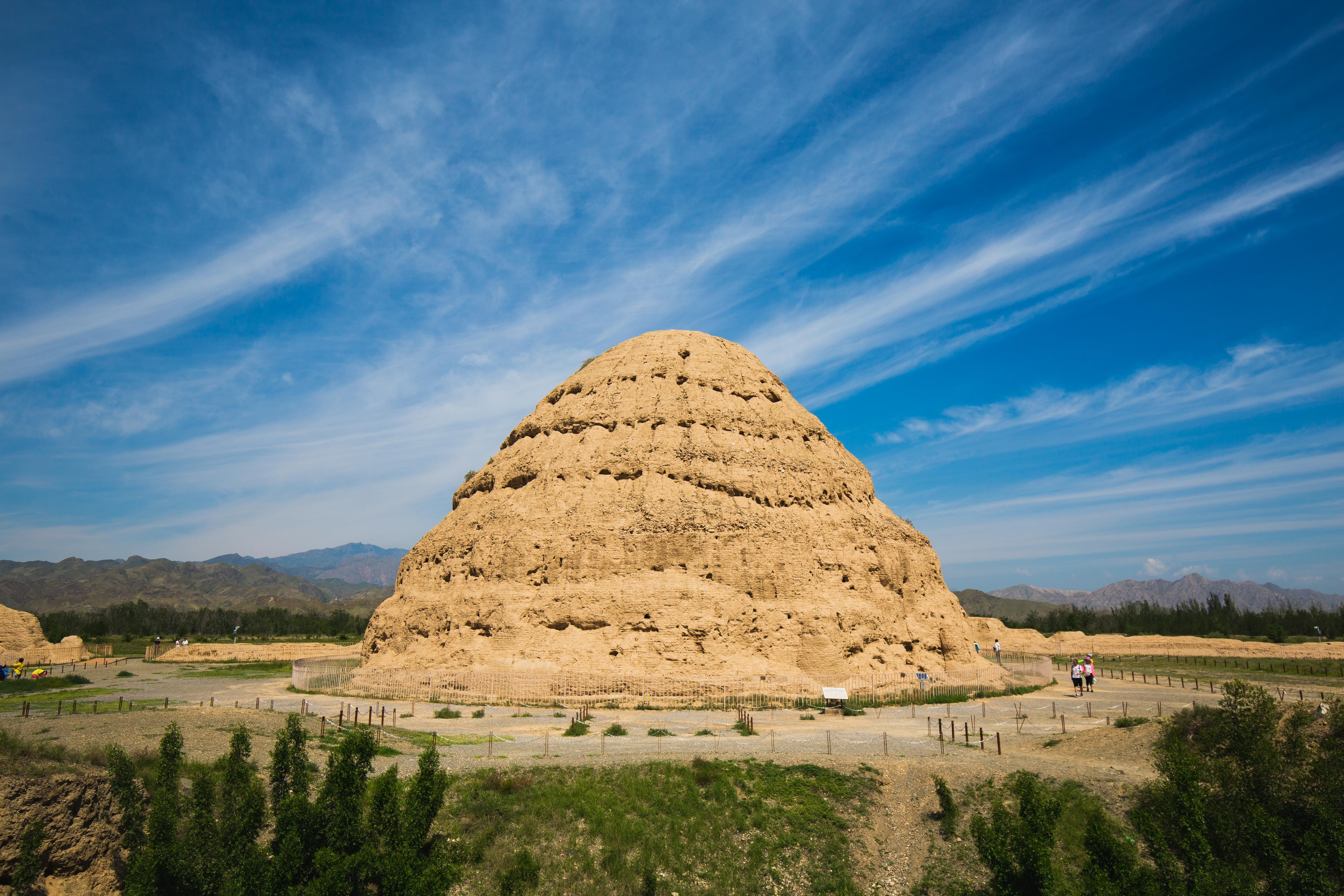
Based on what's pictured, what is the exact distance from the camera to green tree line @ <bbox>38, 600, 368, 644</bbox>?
92.1 metres

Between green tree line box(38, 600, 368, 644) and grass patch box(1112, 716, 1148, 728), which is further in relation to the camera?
green tree line box(38, 600, 368, 644)

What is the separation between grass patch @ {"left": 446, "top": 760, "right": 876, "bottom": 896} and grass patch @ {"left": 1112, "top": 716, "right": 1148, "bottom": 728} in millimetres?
7904

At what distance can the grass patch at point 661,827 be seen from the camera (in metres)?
13.6

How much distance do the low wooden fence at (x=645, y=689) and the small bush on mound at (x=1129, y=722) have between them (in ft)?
29.4

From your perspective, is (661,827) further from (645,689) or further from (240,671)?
(240,671)

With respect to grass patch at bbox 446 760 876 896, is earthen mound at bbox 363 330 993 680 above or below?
above

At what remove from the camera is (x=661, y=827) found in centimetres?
1462

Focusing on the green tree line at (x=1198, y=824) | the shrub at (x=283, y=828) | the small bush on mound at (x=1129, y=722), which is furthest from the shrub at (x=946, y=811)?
the shrub at (x=283, y=828)

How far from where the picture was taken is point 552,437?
118ft

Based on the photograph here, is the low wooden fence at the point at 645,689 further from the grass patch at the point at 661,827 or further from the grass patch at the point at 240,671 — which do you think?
the grass patch at the point at 240,671

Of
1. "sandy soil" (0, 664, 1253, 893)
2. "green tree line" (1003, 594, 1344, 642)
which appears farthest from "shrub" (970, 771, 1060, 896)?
"green tree line" (1003, 594, 1344, 642)

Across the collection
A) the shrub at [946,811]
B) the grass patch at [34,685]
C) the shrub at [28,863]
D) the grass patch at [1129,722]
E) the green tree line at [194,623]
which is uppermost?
the grass patch at [1129,722]

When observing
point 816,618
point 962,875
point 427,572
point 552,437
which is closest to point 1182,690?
point 816,618

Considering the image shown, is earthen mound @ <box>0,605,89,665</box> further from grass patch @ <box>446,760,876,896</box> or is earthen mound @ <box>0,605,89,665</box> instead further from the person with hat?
the person with hat
